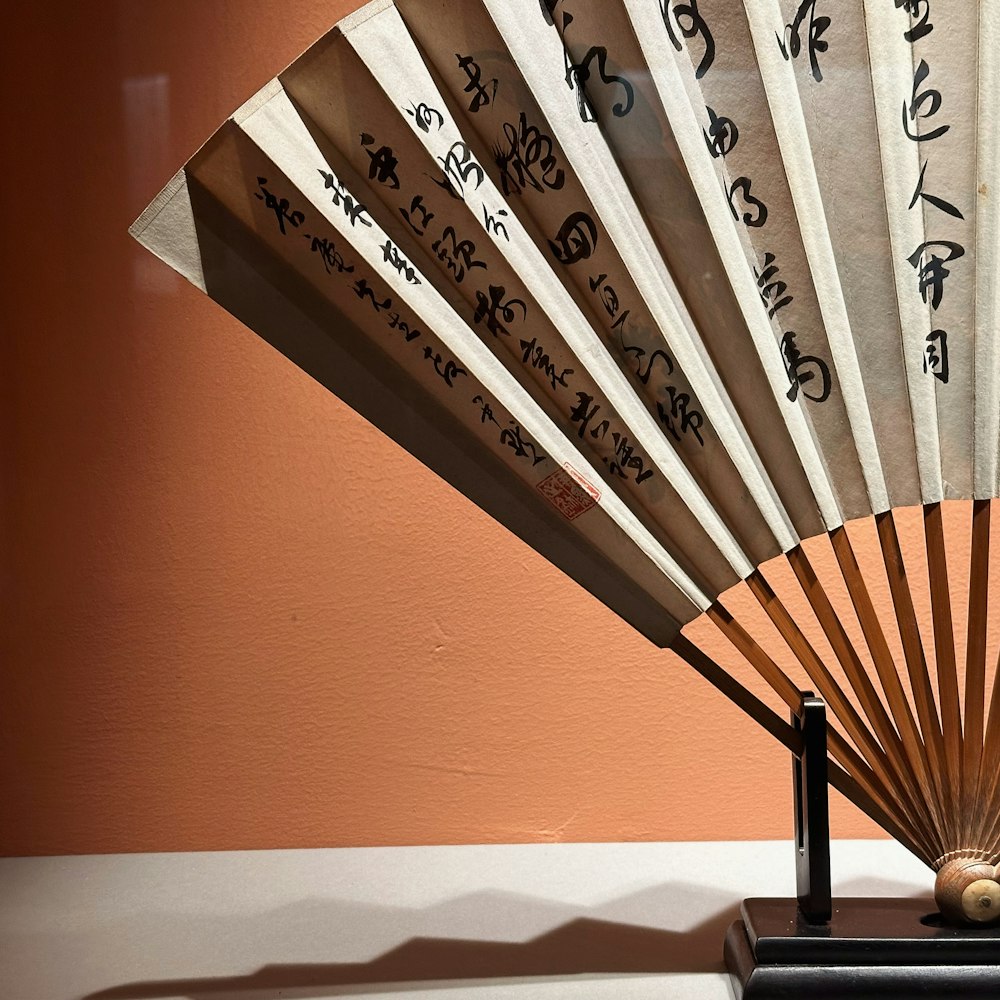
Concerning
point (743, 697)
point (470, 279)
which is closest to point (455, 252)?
point (470, 279)

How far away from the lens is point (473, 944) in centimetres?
95

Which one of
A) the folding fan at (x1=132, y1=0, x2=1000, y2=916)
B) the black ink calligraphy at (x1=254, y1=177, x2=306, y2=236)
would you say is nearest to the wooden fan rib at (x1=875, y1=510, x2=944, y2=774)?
the folding fan at (x1=132, y1=0, x2=1000, y2=916)

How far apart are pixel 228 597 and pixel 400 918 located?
1.14 ft

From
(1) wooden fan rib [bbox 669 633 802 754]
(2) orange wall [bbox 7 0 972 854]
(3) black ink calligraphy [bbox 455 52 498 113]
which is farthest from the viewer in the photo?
(2) orange wall [bbox 7 0 972 854]

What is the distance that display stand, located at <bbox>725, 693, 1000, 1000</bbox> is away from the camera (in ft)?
2.65

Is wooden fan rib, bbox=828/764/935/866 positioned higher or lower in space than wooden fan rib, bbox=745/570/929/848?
lower

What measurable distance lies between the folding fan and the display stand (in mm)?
37

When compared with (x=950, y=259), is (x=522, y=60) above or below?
above

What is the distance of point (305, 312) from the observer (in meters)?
0.81

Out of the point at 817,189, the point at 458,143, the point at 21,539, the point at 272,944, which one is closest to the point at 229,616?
the point at 21,539

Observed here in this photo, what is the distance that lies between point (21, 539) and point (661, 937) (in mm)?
669

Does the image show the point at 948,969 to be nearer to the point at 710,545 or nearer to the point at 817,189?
the point at 710,545

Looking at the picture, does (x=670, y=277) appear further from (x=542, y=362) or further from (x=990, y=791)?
(x=990, y=791)

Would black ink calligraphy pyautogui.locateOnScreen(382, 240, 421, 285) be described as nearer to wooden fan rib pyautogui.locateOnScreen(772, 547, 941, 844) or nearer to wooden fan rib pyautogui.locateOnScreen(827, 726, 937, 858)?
wooden fan rib pyautogui.locateOnScreen(772, 547, 941, 844)
